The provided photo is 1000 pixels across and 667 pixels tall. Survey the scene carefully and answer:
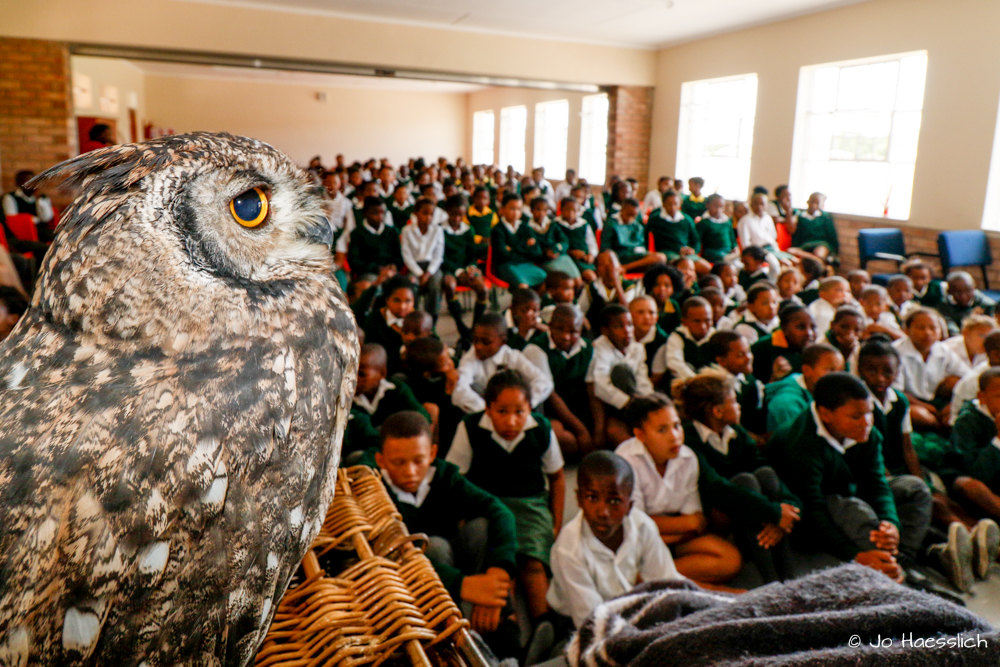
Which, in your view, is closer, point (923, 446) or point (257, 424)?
point (257, 424)

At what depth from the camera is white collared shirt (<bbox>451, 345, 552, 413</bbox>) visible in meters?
2.81

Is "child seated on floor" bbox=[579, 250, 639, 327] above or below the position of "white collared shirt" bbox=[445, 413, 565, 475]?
above

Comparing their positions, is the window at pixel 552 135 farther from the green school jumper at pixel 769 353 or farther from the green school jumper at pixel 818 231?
the green school jumper at pixel 769 353

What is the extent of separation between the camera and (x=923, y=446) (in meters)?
2.76

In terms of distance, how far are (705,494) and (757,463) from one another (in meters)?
0.30

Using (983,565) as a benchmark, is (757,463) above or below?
above

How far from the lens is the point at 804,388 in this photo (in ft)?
9.07

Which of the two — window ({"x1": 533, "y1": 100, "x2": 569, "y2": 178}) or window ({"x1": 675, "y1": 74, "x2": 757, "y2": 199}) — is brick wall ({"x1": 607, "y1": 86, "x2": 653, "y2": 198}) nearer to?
window ({"x1": 675, "y1": 74, "x2": 757, "y2": 199})

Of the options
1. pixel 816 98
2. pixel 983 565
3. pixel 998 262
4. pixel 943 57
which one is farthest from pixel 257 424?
pixel 816 98

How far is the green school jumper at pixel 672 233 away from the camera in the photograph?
19.9 ft

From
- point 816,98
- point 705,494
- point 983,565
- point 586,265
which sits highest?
point 816,98

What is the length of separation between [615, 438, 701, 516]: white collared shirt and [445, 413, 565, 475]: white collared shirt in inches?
10.3

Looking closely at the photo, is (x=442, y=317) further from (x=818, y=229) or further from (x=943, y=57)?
(x=943, y=57)

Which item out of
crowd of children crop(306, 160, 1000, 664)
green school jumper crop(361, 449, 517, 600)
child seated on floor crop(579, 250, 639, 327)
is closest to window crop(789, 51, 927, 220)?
crowd of children crop(306, 160, 1000, 664)
